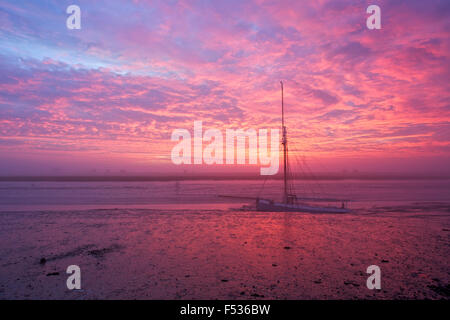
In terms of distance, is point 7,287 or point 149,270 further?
point 149,270

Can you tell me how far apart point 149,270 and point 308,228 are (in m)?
12.7

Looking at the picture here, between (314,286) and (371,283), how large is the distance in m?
2.27

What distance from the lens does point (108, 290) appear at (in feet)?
28.5

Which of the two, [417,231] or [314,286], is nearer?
[314,286]

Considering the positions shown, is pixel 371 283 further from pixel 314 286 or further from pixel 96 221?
pixel 96 221

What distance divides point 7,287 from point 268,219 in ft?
59.9
